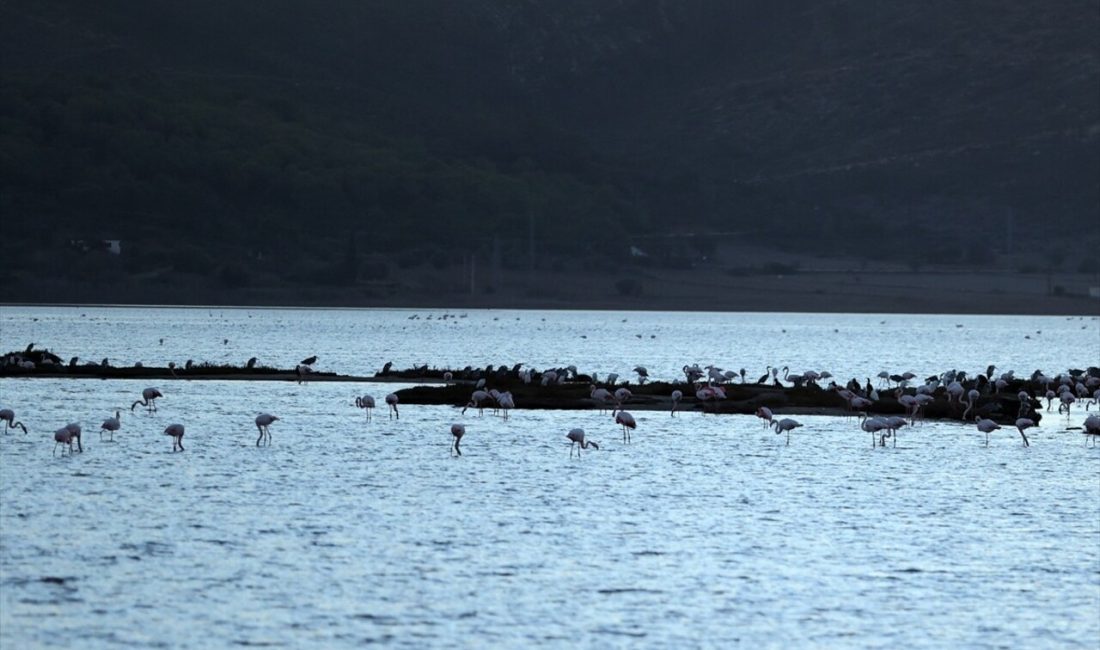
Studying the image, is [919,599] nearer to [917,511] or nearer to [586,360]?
[917,511]

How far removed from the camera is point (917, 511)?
30562 mm

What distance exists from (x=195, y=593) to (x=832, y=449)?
68.9 feet

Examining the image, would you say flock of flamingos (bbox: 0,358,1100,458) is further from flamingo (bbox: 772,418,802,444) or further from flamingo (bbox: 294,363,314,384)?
flamingo (bbox: 294,363,314,384)

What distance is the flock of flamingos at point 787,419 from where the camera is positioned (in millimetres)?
39219

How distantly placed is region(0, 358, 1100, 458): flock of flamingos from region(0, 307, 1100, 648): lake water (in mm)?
489

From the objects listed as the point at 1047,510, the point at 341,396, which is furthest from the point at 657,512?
the point at 341,396

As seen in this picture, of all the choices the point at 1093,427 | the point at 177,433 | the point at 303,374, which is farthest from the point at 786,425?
the point at 303,374

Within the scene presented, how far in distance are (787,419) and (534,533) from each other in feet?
54.0

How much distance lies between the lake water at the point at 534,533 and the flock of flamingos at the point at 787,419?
0.49 m

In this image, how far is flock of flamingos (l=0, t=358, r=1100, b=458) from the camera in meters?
39.2

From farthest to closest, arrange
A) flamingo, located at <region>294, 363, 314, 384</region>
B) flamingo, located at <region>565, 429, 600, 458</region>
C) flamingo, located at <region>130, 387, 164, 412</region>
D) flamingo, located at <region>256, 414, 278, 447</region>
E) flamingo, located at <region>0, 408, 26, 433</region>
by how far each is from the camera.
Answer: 1. flamingo, located at <region>294, 363, 314, 384</region>
2. flamingo, located at <region>130, 387, 164, 412</region>
3. flamingo, located at <region>0, 408, 26, 433</region>
4. flamingo, located at <region>256, 414, 278, 447</region>
5. flamingo, located at <region>565, 429, 600, 458</region>

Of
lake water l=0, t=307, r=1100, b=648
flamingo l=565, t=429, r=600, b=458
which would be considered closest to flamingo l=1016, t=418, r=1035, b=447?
lake water l=0, t=307, r=1100, b=648

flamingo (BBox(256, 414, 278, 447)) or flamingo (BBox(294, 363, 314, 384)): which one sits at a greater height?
flamingo (BBox(294, 363, 314, 384))

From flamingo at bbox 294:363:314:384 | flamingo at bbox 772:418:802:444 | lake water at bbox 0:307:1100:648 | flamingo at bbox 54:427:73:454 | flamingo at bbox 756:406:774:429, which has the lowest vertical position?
lake water at bbox 0:307:1100:648
